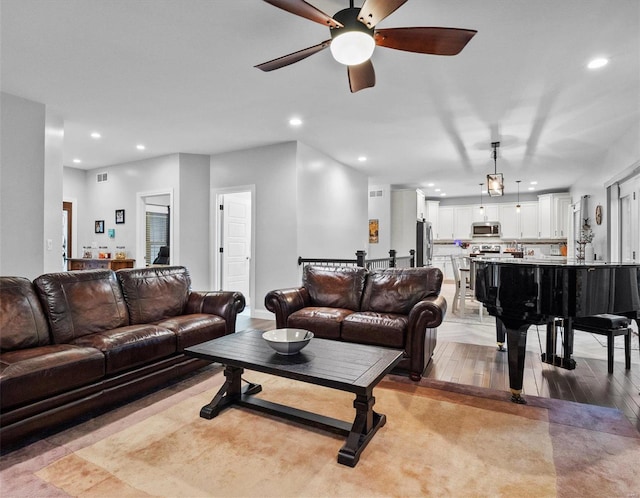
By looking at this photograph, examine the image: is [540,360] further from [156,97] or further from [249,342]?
[156,97]

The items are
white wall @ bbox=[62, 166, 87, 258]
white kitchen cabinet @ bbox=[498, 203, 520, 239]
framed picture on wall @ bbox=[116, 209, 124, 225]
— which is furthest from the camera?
white kitchen cabinet @ bbox=[498, 203, 520, 239]

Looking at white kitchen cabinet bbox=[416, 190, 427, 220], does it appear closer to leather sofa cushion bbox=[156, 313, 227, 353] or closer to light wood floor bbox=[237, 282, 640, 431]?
light wood floor bbox=[237, 282, 640, 431]

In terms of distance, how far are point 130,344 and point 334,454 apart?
1.63m

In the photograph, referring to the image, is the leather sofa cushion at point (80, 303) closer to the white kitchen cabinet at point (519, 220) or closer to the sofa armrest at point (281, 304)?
the sofa armrest at point (281, 304)

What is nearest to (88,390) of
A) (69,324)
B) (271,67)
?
(69,324)

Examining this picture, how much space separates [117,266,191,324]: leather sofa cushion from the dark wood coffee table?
108 cm

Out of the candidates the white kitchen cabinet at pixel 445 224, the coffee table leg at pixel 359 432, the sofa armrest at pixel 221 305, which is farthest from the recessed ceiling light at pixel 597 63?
the white kitchen cabinet at pixel 445 224

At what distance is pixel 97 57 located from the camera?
10.3 feet

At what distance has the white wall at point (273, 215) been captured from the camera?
Answer: 5605 mm

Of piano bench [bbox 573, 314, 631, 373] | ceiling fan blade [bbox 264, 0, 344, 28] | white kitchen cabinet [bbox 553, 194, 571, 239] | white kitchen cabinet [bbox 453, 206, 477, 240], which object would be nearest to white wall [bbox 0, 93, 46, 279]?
ceiling fan blade [bbox 264, 0, 344, 28]

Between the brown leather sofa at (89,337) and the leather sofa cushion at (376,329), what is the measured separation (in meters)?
1.11

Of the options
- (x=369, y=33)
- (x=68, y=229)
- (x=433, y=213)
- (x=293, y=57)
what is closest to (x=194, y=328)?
(x=293, y=57)

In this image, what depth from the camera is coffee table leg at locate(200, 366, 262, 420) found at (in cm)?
239

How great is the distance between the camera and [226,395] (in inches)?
99.3
